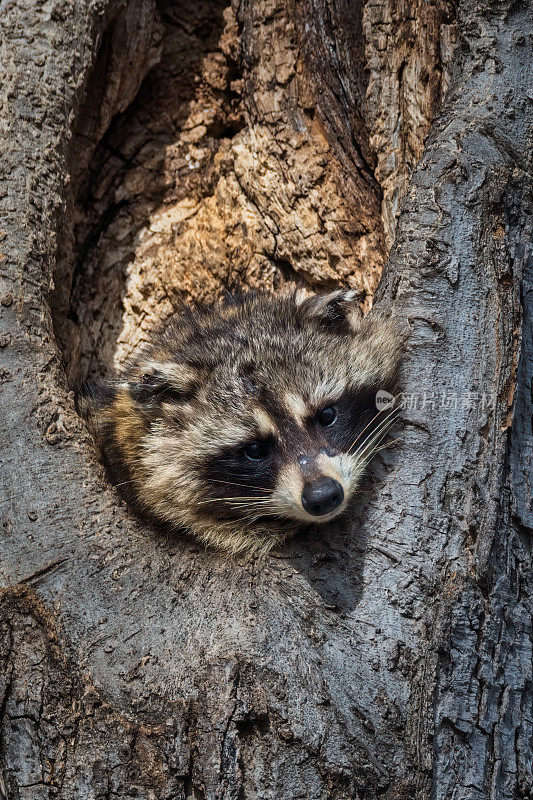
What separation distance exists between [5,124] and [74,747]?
284cm

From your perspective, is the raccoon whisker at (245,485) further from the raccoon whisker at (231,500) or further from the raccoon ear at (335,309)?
the raccoon ear at (335,309)

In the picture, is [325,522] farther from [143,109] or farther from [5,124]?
[143,109]

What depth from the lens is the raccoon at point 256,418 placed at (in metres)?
3.38

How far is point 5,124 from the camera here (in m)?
3.62

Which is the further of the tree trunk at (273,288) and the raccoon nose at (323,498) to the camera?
the raccoon nose at (323,498)

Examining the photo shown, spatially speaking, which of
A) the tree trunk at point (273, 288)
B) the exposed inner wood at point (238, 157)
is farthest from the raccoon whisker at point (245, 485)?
the exposed inner wood at point (238, 157)

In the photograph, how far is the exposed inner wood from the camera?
4191 mm

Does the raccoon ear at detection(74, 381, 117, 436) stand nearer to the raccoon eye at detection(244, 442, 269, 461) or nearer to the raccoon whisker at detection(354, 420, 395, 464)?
the raccoon eye at detection(244, 442, 269, 461)

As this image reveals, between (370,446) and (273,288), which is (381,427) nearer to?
(370,446)

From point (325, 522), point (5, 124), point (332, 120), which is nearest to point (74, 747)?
point (325, 522)

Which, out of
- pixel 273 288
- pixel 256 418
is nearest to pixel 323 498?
pixel 256 418

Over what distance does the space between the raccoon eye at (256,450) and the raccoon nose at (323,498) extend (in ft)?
1.60

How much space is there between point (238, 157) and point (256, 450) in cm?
210

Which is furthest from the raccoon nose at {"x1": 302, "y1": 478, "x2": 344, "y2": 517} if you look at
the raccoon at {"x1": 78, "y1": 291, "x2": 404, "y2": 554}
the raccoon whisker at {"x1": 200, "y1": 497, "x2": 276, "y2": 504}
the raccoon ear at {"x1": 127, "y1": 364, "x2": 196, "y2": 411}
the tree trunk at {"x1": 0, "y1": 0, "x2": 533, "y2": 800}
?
the raccoon ear at {"x1": 127, "y1": 364, "x2": 196, "y2": 411}
